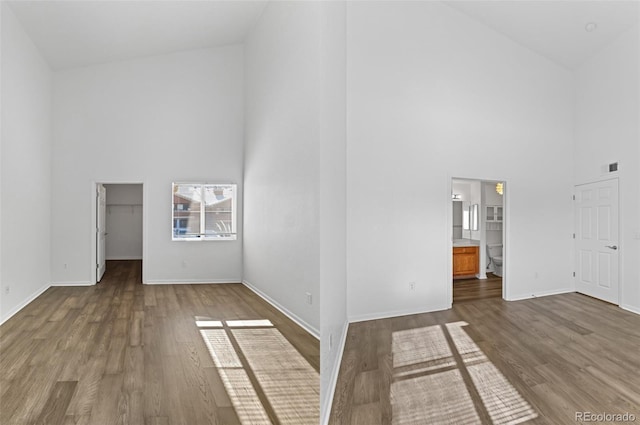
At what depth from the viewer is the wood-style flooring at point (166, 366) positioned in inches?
79.4

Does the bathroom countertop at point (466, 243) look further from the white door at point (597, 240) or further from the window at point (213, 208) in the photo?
the window at point (213, 208)

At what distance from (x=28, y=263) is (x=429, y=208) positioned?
5199 mm

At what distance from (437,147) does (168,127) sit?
331cm

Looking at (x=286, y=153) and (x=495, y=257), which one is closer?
(x=286, y=153)

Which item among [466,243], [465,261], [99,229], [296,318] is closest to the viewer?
[296,318]

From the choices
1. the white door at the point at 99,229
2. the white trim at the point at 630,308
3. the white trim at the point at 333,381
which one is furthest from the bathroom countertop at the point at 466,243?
the white door at the point at 99,229

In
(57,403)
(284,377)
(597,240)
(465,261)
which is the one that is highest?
(597,240)

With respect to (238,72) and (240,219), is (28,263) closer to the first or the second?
(240,219)

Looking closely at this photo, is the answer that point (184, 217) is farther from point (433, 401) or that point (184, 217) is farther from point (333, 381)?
point (433, 401)

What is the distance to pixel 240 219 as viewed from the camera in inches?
82.4

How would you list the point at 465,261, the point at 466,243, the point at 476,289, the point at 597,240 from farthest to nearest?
the point at 466,243
the point at 465,261
the point at 476,289
the point at 597,240

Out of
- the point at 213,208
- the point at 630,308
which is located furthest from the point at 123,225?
the point at 630,308

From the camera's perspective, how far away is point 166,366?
2.62 meters

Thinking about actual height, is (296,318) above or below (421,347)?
above
